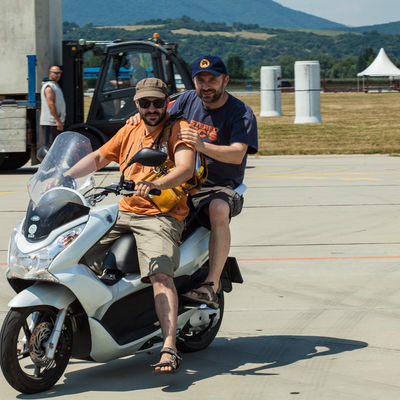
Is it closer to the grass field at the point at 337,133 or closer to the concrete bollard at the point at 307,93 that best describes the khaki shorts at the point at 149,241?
the grass field at the point at 337,133

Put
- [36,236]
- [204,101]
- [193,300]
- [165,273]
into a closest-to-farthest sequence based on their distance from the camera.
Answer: [36,236], [165,273], [193,300], [204,101]

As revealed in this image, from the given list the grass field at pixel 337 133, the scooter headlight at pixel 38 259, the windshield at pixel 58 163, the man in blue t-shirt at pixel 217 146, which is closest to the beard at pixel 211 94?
the man in blue t-shirt at pixel 217 146

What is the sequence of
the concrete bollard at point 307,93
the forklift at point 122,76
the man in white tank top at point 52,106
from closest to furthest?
the man in white tank top at point 52,106 < the forklift at point 122,76 < the concrete bollard at point 307,93

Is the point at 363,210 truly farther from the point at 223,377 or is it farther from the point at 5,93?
the point at 5,93

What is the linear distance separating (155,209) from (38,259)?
33.6 inches

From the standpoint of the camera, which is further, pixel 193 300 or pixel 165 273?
pixel 193 300

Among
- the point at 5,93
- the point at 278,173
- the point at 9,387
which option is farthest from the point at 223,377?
the point at 5,93

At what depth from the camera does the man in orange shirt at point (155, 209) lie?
4852 mm

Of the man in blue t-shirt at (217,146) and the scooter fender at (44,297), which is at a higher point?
the man in blue t-shirt at (217,146)

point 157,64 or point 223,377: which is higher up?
point 157,64

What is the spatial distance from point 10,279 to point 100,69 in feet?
40.5

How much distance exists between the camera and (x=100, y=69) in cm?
1669

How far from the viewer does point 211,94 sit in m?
5.46

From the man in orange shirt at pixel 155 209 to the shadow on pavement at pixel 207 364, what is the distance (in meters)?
0.23
